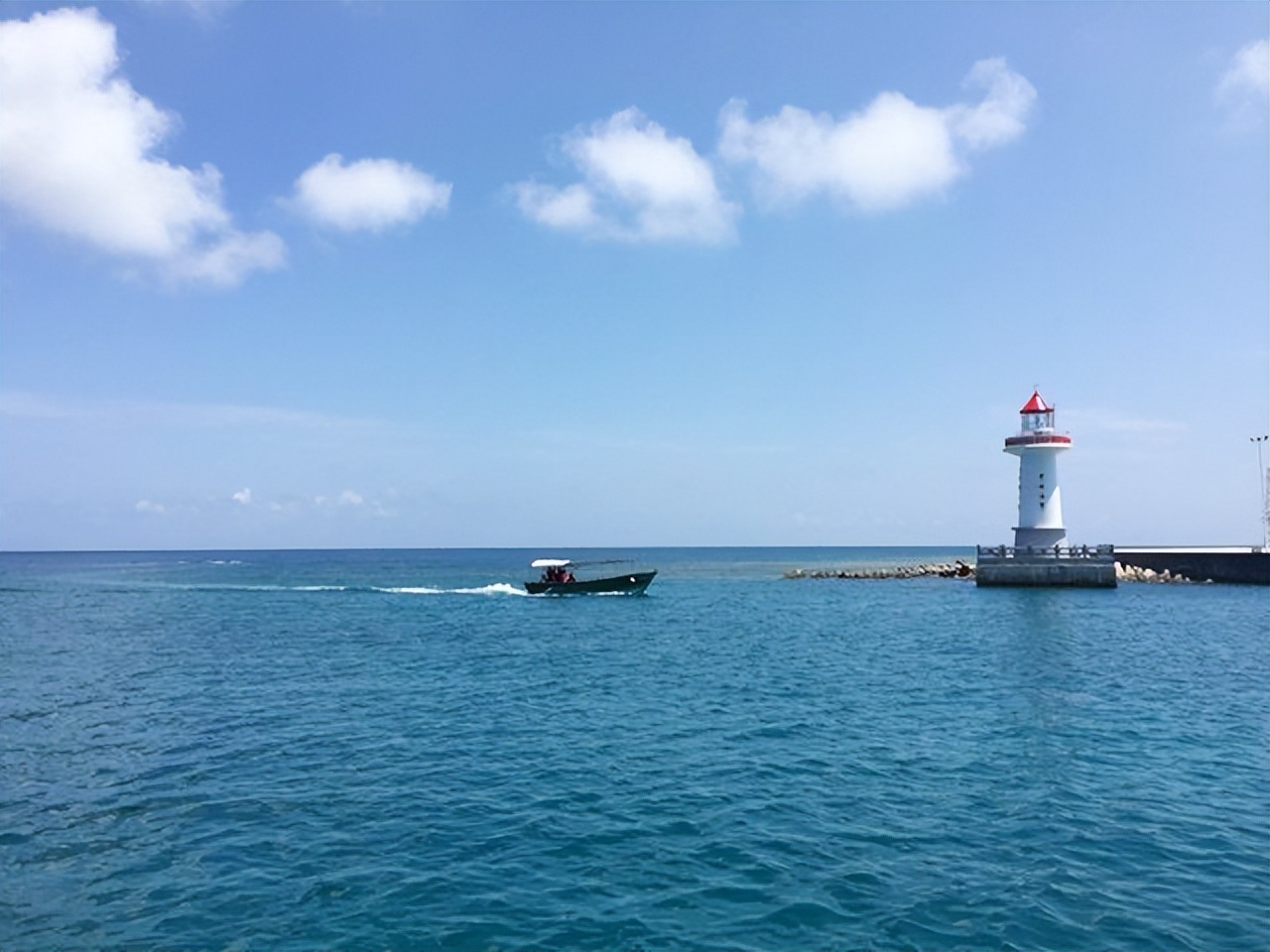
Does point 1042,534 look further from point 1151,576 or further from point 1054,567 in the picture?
point 1151,576

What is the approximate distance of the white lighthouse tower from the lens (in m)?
62.1

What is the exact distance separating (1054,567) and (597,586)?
35.2m

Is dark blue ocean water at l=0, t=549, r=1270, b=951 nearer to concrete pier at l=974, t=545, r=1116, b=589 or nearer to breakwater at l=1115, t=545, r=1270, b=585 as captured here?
concrete pier at l=974, t=545, r=1116, b=589

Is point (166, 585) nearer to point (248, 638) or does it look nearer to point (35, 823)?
point (248, 638)

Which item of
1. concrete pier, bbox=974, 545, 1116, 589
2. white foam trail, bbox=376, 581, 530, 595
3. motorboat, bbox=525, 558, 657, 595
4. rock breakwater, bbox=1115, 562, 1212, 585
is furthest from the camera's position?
white foam trail, bbox=376, 581, 530, 595

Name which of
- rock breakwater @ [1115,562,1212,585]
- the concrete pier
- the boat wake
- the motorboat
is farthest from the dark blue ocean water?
the boat wake

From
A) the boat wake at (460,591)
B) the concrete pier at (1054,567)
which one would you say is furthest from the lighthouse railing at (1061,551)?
the boat wake at (460,591)

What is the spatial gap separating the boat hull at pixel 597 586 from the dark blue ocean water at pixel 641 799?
104 feet

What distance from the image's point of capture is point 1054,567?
62781 mm

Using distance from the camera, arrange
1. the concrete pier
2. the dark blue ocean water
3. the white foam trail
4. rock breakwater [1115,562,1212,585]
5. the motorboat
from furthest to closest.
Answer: the white foam trail
rock breakwater [1115,562,1212,585]
the motorboat
the concrete pier
the dark blue ocean water

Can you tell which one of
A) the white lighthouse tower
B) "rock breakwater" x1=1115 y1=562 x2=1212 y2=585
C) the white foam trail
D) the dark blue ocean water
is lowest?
the white foam trail

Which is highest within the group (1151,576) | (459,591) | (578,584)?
(1151,576)

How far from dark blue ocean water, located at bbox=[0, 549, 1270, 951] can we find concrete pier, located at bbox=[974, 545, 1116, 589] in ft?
96.7

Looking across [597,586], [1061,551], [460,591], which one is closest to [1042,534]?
[1061,551]
